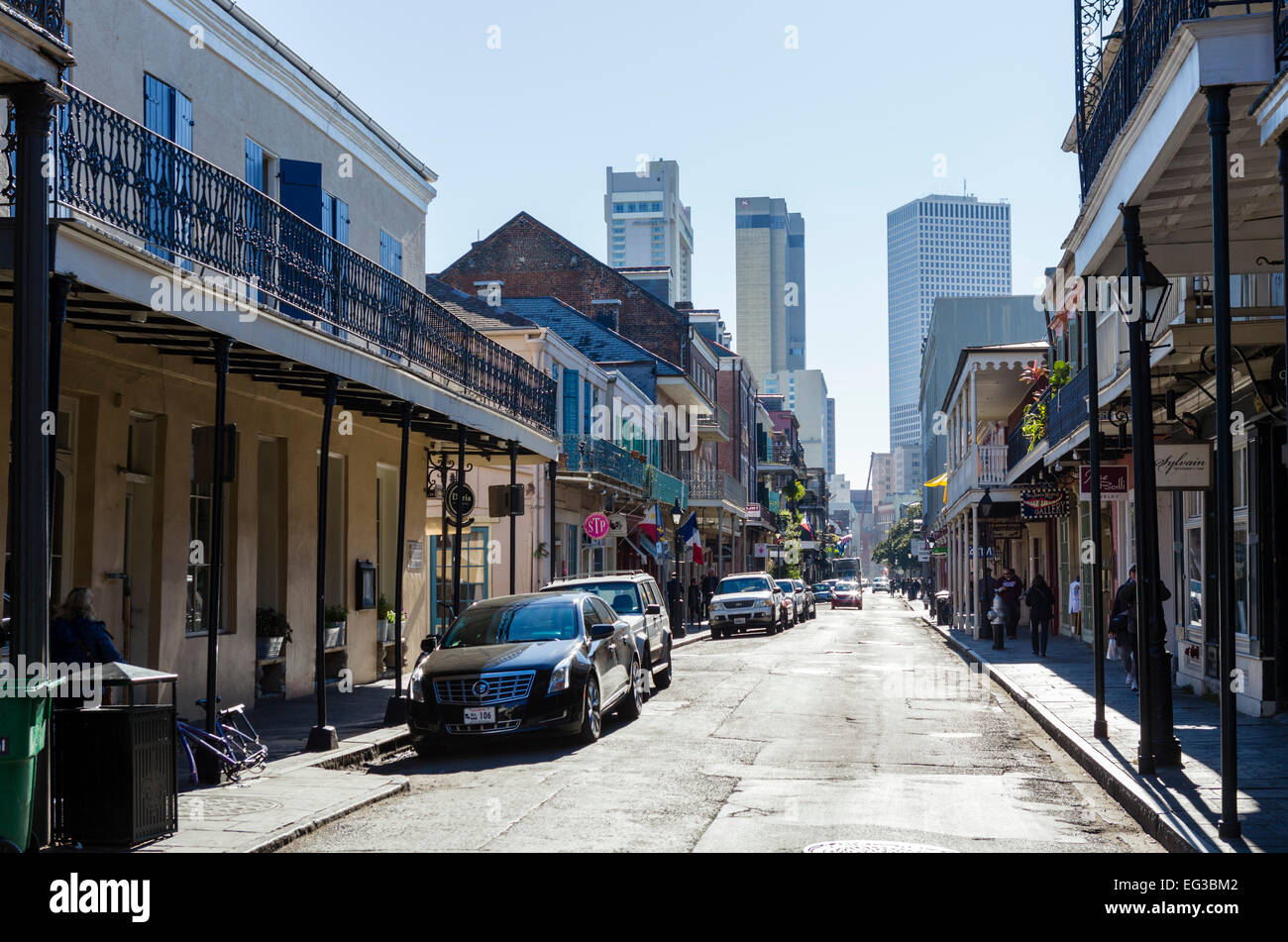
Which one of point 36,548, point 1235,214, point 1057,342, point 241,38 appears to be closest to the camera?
point 36,548

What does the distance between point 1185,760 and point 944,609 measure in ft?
112

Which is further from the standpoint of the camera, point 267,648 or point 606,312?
point 606,312

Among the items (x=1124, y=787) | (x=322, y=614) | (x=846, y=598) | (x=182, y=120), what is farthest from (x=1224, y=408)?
(x=846, y=598)

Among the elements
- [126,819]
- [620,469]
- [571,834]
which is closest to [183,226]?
[126,819]

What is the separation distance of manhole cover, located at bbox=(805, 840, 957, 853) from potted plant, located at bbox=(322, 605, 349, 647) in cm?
1160

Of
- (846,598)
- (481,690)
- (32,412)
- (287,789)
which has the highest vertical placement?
(32,412)

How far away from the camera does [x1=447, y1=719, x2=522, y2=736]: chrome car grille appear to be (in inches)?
498

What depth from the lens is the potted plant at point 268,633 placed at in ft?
53.9

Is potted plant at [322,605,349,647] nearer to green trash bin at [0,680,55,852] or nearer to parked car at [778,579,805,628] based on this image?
green trash bin at [0,680,55,852]

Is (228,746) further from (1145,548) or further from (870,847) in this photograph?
(1145,548)

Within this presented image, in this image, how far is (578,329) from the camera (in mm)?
47719

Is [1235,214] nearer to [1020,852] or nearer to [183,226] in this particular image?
[1020,852]

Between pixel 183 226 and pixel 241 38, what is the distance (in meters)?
5.92

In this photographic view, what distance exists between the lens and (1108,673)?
70.1 feet
